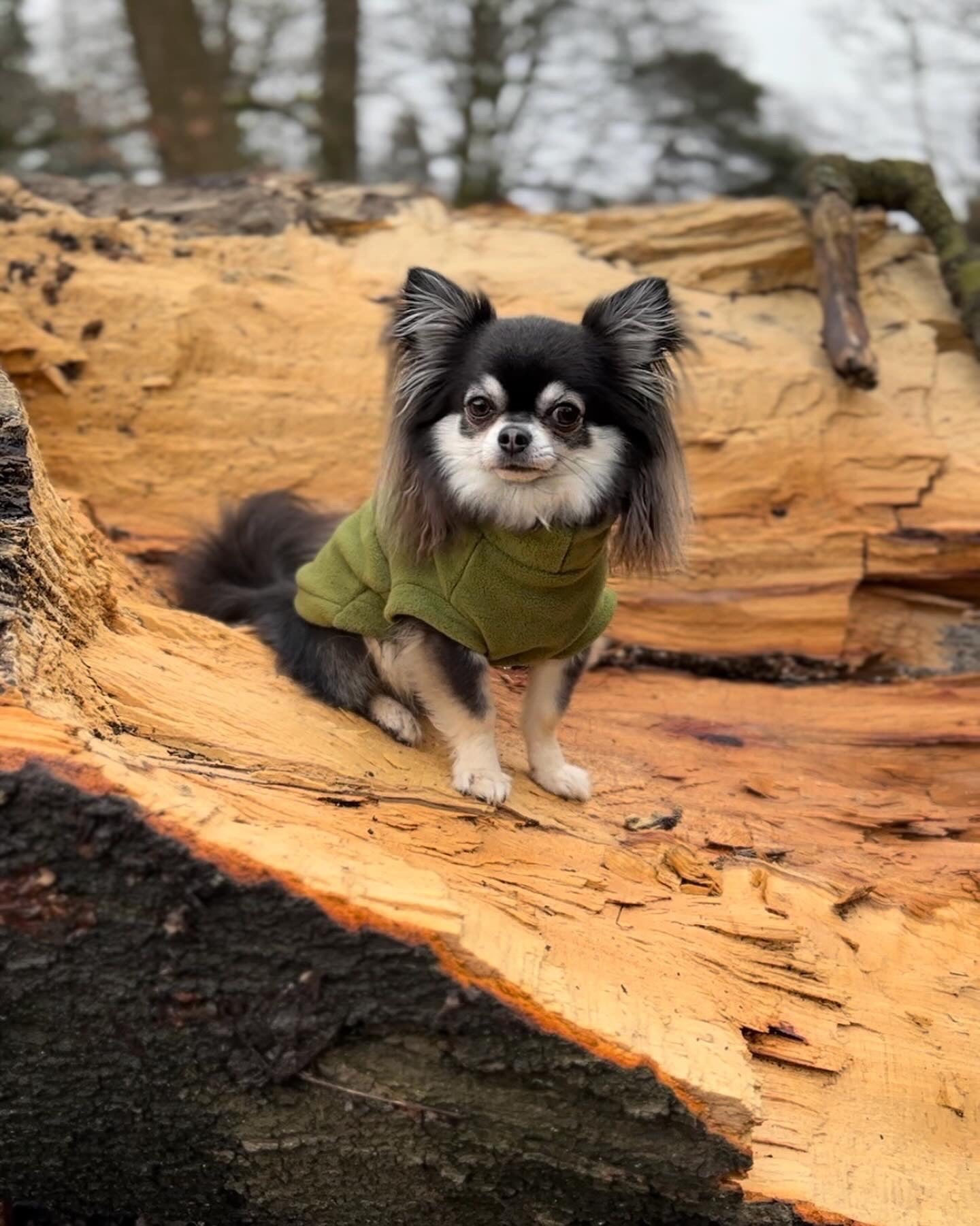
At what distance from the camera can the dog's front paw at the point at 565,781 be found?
345 cm

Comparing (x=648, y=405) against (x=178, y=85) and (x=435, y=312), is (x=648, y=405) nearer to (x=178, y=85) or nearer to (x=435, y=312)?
(x=435, y=312)

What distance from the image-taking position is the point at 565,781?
11.3 feet

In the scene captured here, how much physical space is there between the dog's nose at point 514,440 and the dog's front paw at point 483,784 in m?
0.87

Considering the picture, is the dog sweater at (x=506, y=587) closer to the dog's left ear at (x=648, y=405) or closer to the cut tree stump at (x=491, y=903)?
the dog's left ear at (x=648, y=405)

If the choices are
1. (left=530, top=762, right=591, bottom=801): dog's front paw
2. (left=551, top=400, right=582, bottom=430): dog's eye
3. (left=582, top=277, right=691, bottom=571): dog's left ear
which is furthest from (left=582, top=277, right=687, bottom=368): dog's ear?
(left=530, top=762, right=591, bottom=801): dog's front paw

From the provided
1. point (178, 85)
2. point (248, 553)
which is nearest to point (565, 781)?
point (248, 553)

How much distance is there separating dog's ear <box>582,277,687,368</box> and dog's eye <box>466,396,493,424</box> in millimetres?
397

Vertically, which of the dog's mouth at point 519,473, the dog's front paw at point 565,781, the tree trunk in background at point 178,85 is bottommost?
the dog's front paw at point 565,781

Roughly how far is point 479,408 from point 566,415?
0.23 m

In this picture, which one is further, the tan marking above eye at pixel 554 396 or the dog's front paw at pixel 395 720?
the dog's front paw at pixel 395 720

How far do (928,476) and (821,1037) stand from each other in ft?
9.53

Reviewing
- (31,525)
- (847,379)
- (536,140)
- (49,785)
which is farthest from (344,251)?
(536,140)

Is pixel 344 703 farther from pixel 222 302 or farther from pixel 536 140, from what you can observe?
pixel 536 140

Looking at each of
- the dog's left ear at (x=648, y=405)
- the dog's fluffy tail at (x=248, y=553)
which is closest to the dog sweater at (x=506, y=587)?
the dog's left ear at (x=648, y=405)
